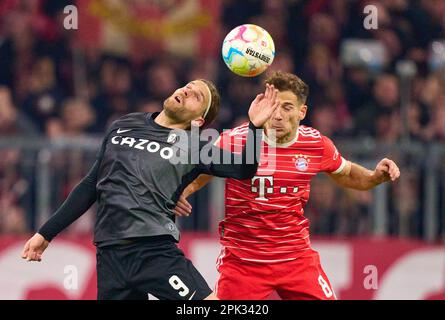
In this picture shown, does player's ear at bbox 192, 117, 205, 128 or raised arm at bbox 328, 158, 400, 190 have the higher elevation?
player's ear at bbox 192, 117, 205, 128

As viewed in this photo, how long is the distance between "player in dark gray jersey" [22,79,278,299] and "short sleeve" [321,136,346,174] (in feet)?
4.65

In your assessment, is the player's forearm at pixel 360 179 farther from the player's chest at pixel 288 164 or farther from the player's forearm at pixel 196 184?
the player's forearm at pixel 196 184

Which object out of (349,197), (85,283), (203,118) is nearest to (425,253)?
(349,197)

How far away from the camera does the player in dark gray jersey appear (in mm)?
8000

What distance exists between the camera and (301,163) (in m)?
9.32

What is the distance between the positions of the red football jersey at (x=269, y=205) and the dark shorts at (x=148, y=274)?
1147 millimetres

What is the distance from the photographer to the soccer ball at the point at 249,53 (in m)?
9.13

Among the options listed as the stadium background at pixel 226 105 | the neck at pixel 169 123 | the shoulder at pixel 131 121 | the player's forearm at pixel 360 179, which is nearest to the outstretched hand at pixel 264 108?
the neck at pixel 169 123

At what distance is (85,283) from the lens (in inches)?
501

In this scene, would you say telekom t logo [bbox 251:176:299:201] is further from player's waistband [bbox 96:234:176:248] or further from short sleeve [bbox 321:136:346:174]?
player's waistband [bbox 96:234:176:248]

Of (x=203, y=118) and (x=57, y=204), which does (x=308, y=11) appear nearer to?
(x=57, y=204)

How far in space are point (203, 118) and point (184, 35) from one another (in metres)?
6.09
